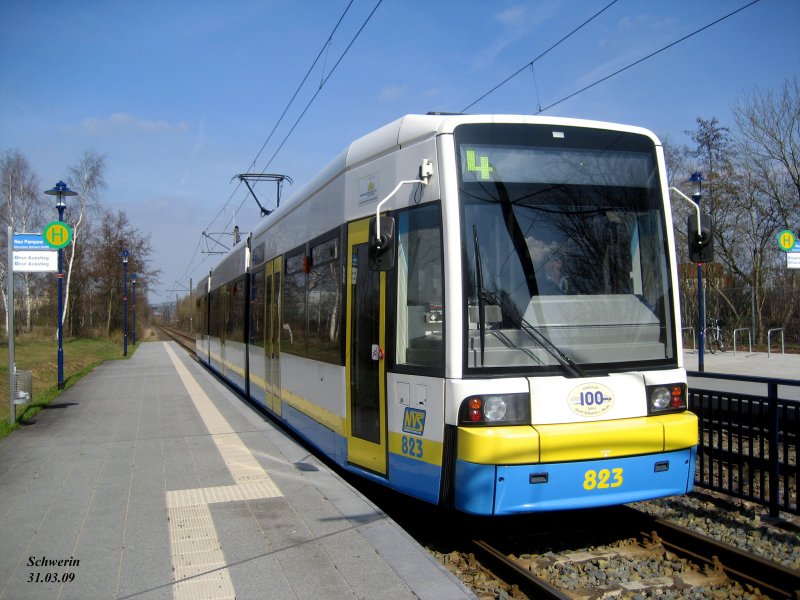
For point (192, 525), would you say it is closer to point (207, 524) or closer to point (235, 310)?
point (207, 524)

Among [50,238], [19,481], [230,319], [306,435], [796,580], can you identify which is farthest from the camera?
[230,319]

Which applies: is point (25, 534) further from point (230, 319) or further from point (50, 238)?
point (230, 319)

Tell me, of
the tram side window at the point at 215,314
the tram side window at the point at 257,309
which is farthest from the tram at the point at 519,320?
the tram side window at the point at 215,314

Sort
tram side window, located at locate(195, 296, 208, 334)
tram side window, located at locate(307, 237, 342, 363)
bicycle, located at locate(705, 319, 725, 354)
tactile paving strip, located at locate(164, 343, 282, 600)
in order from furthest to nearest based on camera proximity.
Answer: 1. bicycle, located at locate(705, 319, 725, 354)
2. tram side window, located at locate(195, 296, 208, 334)
3. tram side window, located at locate(307, 237, 342, 363)
4. tactile paving strip, located at locate(164, 343, 282, 600)

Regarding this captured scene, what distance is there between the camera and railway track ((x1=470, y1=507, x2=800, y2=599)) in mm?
4625

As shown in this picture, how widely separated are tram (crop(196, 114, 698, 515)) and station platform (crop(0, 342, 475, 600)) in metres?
0.65

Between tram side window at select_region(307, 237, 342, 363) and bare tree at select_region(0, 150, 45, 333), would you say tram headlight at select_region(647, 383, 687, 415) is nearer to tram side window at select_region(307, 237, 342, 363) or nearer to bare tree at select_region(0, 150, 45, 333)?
tram side window at select_region(307, 237, 342, 363)

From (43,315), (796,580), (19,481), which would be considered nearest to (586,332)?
(796,580)

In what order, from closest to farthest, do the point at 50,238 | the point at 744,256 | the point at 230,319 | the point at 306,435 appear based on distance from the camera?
1. the point at 306,435
2. the point at 50,238
3. the point at 230,319
4. the point at 744,256

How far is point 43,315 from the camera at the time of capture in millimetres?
53469

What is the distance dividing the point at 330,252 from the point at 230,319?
980 cm

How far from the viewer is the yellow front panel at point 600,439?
4.95m

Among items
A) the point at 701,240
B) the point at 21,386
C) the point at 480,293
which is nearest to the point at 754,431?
the point at 701,240

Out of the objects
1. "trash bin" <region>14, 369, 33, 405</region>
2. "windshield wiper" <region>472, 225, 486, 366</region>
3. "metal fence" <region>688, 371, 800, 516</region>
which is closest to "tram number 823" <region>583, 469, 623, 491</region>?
"windshield wiper" <region>472, 225, 486, 366</region>
